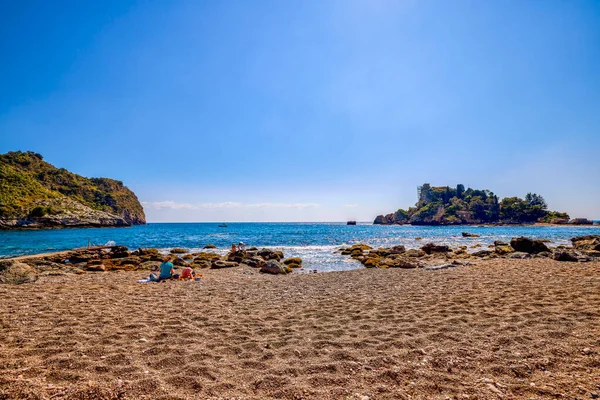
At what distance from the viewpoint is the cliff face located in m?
92.9

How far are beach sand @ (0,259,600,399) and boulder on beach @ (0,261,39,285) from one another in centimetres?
378

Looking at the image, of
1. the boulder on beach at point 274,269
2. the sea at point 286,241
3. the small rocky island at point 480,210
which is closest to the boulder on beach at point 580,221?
the small rocky island at point 480,210

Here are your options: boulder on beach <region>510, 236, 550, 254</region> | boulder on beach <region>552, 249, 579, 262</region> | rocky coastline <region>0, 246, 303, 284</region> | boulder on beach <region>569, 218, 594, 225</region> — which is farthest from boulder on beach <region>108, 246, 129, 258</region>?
boulder on beach <region>569, 218, 594, 225</region>

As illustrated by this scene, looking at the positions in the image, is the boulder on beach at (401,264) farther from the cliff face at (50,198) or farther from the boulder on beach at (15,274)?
the cliff face at (50,198)

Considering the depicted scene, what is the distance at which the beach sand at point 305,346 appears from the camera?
420 cm

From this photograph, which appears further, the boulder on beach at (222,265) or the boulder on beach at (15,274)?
the boulder on beach at (222,265)

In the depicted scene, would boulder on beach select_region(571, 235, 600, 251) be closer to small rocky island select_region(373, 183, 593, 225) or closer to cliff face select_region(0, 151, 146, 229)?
cliff face select_region(0, 151, 146, 229)

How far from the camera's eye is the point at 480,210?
17088cm

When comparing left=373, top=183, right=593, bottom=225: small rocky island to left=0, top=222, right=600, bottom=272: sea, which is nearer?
left=0, top=222, right=600, bottom=272: sea

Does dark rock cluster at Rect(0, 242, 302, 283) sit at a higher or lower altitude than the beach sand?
lower

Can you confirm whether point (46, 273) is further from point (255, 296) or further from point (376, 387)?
point (376, 387)

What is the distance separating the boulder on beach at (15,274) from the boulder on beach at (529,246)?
1457 inches

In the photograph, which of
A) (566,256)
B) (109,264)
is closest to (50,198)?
(109,264)

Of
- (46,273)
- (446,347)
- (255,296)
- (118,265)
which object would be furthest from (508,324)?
(118,265)
